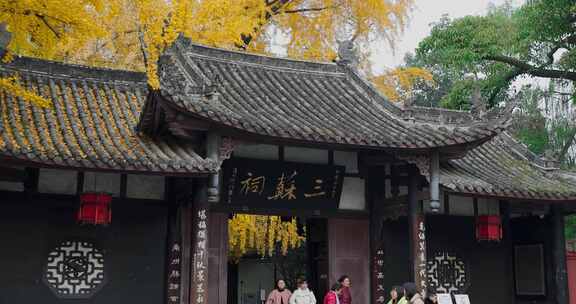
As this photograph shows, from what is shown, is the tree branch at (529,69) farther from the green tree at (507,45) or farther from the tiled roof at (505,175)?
the tiled roof at (505,175)

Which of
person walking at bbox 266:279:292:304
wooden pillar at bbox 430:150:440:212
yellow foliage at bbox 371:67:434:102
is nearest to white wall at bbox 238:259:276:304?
yellow foliage at bbox 371:67:434:102

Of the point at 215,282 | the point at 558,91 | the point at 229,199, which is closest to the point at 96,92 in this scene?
the point at 229,199

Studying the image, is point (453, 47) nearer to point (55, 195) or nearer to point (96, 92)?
point (96, 92)

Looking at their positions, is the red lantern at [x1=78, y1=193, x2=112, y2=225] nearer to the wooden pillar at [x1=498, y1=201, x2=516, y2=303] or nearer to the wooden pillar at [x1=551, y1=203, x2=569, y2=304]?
the wooden pillar at [x1=498, y1=201, x2=516, y2=303]

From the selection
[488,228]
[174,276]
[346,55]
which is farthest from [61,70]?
[488,228]

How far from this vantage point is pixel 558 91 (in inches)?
996

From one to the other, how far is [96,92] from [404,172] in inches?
201

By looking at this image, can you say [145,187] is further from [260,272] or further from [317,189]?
[260,272]

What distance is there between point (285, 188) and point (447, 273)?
3.38m

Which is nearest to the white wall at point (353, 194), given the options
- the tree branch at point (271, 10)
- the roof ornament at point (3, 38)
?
the roof ornament at point (3, 38)

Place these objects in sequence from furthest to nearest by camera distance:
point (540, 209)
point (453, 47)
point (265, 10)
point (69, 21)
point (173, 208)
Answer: point (265, 10), point (453, 47), point (540, 209), point (173, 208), point (69, 21)

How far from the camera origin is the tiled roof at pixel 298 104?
946 cm

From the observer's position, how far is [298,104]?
38.0 feet

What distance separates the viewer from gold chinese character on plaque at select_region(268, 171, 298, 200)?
11.0m
